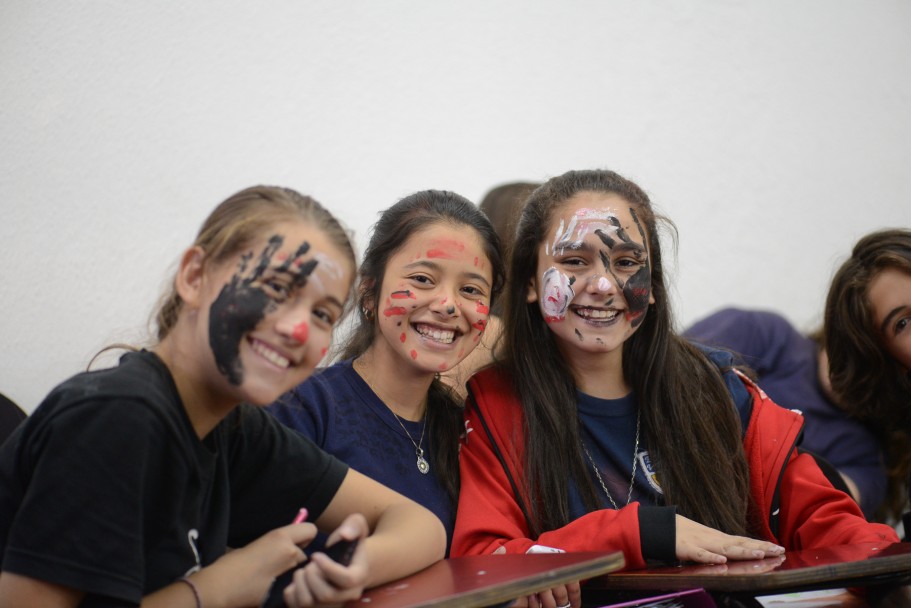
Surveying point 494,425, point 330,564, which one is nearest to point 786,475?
point 494,425

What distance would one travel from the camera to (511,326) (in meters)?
1.87

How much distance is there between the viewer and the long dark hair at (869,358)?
2082 mm

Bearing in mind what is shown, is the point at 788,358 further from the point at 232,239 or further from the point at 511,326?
the point at 232,239

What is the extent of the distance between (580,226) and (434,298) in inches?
14.2

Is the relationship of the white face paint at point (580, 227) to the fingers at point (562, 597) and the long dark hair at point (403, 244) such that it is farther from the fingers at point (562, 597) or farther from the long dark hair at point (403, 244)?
the fingers at point (562, 597)

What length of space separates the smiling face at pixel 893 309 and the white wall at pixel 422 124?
52 centimetres

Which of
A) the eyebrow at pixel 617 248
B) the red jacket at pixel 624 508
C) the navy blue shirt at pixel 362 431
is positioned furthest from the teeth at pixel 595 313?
the navy blue shirt at pixel 362 431

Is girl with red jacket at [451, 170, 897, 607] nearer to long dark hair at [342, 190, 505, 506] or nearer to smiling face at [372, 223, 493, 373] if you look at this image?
long dark hair at [342, 190, 505, 506]

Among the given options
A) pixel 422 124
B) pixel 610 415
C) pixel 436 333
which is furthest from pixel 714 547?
pixel 422 124

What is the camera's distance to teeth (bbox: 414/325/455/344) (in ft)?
5.43

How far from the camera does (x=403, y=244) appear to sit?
1.71 meters

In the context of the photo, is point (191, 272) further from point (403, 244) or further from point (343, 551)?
point (403, 244)

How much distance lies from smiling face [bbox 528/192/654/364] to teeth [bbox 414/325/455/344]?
238mm

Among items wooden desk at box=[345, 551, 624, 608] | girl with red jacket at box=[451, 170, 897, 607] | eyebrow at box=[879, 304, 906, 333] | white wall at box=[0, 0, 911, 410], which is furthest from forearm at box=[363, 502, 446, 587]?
eyebrow at box=[879, 304, 906, 333]
